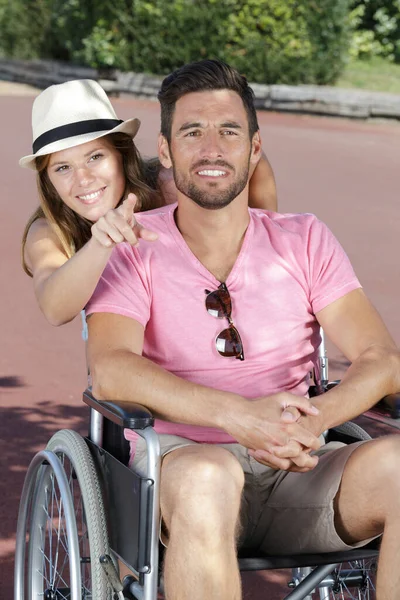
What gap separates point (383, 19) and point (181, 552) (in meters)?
22.6

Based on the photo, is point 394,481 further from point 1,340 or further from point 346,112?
point 346,112

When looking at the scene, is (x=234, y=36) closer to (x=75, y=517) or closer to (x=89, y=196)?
(x=89, y=196)

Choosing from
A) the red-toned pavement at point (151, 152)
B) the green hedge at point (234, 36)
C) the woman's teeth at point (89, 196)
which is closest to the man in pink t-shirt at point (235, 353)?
the woman's teeth at point (89, 196)

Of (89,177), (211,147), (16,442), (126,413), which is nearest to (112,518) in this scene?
(126,413)

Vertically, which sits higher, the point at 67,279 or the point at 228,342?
the point at 67,279

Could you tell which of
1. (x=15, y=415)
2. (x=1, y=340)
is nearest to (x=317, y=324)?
(x=15, y=415)

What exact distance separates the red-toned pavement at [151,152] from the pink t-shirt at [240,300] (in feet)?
4.16

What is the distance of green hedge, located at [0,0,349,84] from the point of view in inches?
806

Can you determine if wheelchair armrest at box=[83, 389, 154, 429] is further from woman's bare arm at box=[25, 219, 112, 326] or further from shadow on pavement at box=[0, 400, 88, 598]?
shadow on pavement at box=[0, 400, 88, 598]

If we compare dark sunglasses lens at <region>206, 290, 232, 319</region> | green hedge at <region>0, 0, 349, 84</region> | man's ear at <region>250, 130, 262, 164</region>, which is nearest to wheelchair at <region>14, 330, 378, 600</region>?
dark sunglasses lens at <region>206, 290, 232, 319</region>

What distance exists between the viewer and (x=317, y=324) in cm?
346

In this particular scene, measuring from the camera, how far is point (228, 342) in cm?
323

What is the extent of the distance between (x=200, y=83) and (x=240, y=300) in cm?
62

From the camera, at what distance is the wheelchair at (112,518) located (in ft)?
9.33
